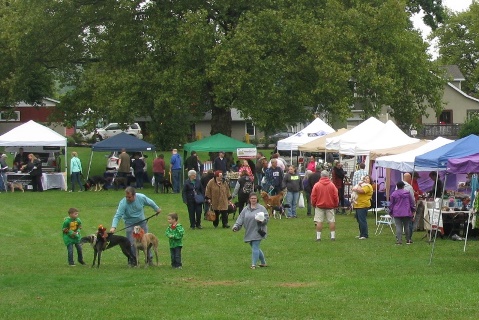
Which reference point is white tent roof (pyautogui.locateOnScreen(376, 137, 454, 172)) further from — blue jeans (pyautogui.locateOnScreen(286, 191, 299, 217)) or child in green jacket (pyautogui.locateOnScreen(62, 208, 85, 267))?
child in green jacket (pyautogui.locateOnScreen(62, 208, 85, 267))

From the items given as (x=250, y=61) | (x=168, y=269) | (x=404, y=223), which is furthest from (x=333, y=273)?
(x=250, y=61)

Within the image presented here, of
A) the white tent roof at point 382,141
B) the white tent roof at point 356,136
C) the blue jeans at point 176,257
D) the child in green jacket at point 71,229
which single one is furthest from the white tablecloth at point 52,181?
the blue jeans at point 176,257

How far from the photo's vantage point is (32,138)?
1517 inches

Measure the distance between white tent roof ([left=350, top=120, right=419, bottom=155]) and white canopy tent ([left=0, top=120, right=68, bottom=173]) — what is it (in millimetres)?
13824

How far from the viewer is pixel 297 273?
16562 millimetres

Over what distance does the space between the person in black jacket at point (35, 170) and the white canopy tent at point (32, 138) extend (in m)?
0.65

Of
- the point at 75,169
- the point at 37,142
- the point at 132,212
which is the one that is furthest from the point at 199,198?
the point at 37,142

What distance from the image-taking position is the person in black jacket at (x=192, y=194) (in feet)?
81.0

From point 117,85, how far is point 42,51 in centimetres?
509

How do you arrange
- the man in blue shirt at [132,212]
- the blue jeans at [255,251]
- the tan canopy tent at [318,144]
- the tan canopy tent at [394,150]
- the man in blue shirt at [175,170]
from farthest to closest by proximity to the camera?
the man in blue shirt at [175,170] < the tan canopy tent at [318,144] < the tan canopy tent at [394,150] < the man in blue shirt at [132,212] < the blue jeans at [255,251]

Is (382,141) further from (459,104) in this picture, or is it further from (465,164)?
(459,104)

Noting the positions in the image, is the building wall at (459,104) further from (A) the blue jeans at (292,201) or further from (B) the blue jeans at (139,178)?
(A) the blue jeans at (292,201)

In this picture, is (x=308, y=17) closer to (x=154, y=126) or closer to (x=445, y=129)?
(x=154, y=126)

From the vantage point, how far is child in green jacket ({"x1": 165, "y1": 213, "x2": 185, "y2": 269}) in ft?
56.3
